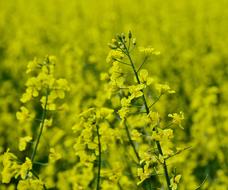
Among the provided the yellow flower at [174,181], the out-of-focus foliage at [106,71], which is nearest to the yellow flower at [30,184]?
the out-of-focus foliage at [106,71]

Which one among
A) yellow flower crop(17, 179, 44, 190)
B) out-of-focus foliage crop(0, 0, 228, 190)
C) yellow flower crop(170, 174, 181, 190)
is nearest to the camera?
yellow flower crop(170, 174, 181, 190)

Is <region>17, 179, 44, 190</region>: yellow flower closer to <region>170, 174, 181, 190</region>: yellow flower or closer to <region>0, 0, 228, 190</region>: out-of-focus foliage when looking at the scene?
<region>0, 0, 228, 190</region>: out-of-focus foliage

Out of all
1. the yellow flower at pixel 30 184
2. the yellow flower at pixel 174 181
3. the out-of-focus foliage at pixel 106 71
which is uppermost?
the out-of-focus foliage at pixel 106 71

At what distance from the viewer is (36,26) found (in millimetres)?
9773

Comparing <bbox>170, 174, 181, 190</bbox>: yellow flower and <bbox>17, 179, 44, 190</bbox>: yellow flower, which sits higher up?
<bbox>17, 179, 44, 190</bbox>: yellow flower

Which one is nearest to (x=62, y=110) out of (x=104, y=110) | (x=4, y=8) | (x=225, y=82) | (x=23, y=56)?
(x=104, y=110)

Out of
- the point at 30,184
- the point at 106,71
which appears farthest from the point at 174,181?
the point at 106,71

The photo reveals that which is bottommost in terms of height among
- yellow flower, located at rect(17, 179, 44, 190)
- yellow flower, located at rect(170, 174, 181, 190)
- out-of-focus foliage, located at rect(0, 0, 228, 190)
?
yellow flower, located at rect(170, 174, 181, 190)

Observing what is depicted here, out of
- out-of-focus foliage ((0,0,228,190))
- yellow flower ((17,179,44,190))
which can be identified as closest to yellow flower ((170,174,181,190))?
out-of-focus foliage ((0,0,228,190))

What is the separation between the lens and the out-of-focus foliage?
3.90 m

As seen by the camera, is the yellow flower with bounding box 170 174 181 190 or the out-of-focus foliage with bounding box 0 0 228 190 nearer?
the yellow flower with bounding box 170 174 181 190

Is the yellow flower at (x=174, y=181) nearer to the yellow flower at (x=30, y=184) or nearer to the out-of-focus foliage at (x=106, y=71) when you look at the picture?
the out-of-focus foliage at (x=106, y=71)

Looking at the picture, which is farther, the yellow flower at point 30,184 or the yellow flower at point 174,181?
the yellow flower at point 30,184

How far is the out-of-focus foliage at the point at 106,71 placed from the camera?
3.90 meters
